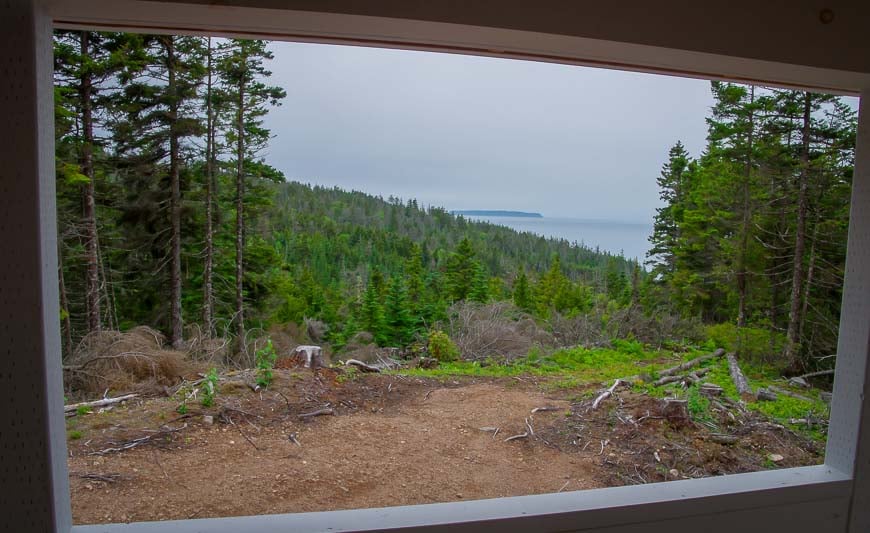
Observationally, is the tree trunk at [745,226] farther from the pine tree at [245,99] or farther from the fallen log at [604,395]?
the pine tree at [245,99]

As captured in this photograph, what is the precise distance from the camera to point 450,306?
5340mm

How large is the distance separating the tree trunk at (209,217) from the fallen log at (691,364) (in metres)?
4.28

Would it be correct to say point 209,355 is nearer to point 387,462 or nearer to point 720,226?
point 387,462

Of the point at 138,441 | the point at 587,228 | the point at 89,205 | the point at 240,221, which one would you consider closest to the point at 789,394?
the point at 587,228

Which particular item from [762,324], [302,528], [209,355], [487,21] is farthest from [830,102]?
[209,355]

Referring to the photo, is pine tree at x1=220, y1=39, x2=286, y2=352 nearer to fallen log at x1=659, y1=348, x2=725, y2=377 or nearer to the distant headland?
the distant headland

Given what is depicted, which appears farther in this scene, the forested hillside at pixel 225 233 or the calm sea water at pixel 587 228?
the calm sea water at pixel 587 228

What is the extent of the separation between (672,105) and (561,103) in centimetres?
81

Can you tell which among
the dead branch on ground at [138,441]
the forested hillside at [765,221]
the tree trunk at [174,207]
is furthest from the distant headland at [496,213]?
the dead branch on ground at [138,441]

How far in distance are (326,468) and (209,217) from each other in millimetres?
3520

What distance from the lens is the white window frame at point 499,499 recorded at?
837mm

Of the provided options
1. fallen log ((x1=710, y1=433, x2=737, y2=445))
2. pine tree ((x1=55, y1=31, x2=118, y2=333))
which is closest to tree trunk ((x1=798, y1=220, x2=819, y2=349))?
fallen log ((x1=710, y1=433, x2=737, y2=445))

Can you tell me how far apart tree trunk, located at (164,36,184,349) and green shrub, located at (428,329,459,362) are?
2363 mm

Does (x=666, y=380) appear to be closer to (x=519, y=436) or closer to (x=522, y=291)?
(x=519, y=436)
